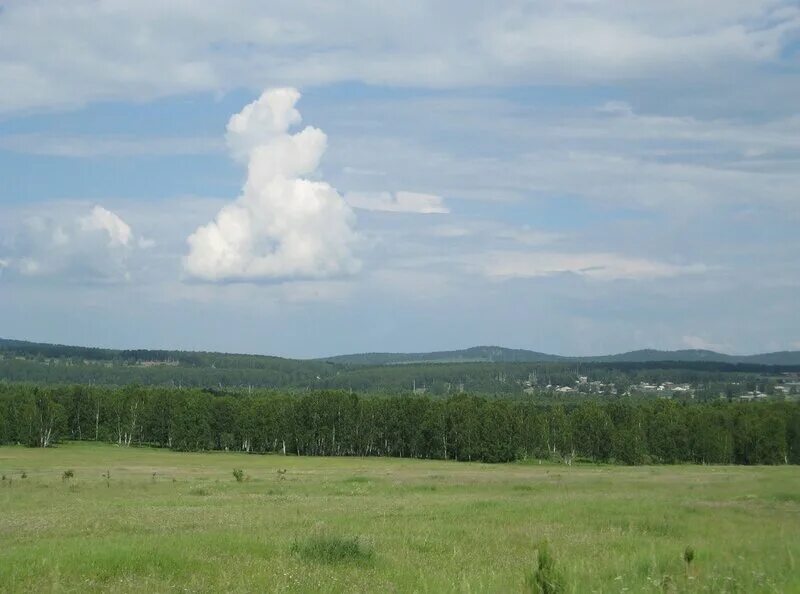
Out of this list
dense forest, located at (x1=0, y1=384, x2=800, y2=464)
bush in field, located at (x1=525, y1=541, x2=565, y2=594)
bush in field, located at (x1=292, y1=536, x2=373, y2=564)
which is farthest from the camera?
dense forest, located at (x1=0, y1=384, x2=800, y2=464)

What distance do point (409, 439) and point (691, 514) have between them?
323ft

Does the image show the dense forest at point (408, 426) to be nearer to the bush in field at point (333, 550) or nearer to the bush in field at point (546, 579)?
the bush in field at point (333, 550)

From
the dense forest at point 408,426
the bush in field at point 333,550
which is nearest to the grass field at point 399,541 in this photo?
the bush in field at point 333,550

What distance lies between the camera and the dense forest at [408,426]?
10825 centimetres

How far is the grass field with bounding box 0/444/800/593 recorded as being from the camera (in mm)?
14562

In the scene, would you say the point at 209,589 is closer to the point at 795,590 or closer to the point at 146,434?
the point at 795,590

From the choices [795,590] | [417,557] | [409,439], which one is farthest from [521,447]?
[795,590]

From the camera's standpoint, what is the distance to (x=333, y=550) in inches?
716

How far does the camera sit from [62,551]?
18.0 m

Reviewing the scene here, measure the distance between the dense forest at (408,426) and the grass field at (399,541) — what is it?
235 ft

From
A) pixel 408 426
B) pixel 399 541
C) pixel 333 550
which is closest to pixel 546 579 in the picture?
pixel 333 550

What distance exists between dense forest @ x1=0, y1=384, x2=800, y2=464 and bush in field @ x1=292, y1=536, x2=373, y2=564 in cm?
9505

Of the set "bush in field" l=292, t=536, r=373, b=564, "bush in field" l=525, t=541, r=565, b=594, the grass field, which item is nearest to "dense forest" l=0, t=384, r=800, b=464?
the grass field

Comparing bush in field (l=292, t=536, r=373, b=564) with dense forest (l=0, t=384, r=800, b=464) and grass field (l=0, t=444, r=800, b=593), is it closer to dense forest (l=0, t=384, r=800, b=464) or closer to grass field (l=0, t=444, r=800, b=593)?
grass field (l=0, t=444, r=800, b=593)
